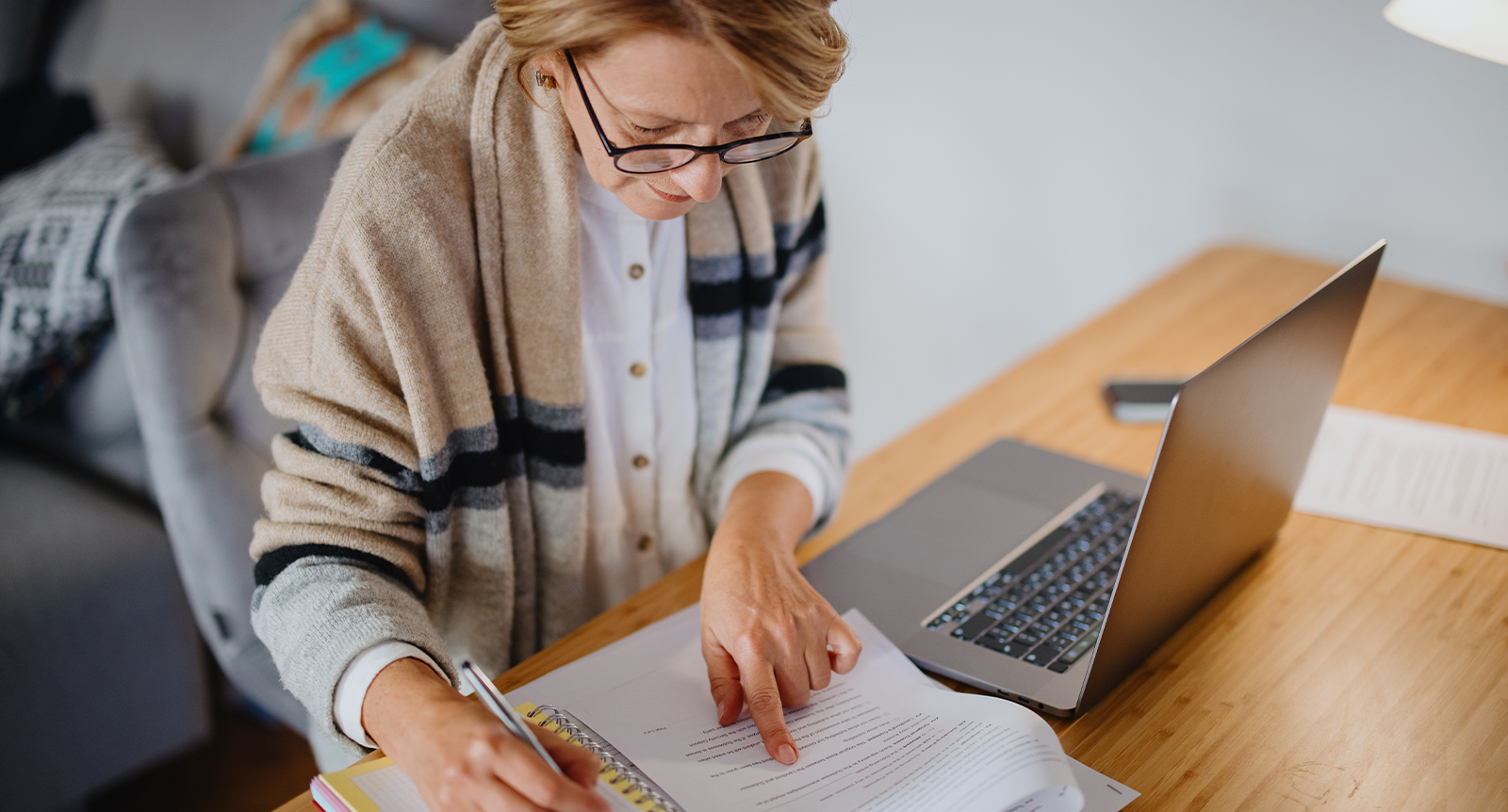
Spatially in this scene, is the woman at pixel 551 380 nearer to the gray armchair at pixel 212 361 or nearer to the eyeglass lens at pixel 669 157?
the eyeglass lens at pixel 669 157

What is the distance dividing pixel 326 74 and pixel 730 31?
130 centimetres

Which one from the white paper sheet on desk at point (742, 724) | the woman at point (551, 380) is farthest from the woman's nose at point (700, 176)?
the white paper sheet on desk at point (742, 724)

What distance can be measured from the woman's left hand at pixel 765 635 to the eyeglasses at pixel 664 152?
291 millimetres

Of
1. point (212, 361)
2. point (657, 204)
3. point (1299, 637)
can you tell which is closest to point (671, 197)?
point (657, 204)

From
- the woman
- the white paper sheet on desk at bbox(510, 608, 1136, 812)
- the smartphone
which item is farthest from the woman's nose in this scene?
the smartphone

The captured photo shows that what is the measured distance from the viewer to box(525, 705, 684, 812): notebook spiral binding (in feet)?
1.99

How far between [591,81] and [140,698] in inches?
52.9

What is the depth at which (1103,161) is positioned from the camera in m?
1.76

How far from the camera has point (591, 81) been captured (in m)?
0.69

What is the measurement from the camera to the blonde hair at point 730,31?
637 mm

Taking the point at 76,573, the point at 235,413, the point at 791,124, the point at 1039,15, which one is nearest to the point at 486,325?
the point at 791,124

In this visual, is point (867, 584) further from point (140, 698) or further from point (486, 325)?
point (140, 698)

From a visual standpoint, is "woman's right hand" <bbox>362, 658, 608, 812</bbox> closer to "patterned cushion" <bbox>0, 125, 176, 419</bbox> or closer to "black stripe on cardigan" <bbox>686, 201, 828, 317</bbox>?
"black stripe on cardigan" <bbox>686, 201, 828, 317</bbox>

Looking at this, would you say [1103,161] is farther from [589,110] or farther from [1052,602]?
[589,110]
